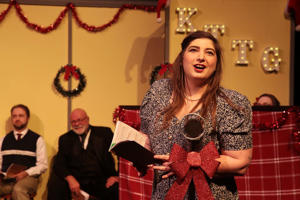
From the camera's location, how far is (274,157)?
2916 mm

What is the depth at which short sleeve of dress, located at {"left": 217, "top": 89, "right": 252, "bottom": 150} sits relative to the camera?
64.0 inches

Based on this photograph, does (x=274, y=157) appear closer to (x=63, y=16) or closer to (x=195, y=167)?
(x=195, y=167)

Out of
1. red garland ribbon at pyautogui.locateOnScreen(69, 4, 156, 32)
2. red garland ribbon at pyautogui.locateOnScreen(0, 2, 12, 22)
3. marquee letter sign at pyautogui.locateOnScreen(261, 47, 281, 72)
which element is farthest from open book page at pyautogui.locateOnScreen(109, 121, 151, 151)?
red garland ribbon at pyautogui.locateOnScreen(0, 2, 12, 22)

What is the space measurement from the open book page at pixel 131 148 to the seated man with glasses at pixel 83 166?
2.79m

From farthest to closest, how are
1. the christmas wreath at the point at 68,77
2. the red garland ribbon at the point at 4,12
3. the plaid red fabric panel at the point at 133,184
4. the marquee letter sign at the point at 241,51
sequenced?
the christmas wreath at the point at 68,77, the red garland ribbon at the point at 4,12, the marquee letter sign at the point at 241,51, the plaid red fabric panel at the point at 133,184

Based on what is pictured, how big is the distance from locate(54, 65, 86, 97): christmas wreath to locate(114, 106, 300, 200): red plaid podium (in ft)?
10.2

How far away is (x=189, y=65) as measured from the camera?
172 cm

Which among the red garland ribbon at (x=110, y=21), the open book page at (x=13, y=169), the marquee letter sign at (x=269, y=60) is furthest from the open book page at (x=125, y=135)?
the red garland ribbon at (x=110, y=21)

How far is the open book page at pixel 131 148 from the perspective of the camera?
1582 millimetres

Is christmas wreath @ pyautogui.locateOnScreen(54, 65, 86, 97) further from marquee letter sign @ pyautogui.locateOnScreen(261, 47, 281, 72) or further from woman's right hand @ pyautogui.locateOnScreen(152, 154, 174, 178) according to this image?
woman's right hand @ pyautogui.locateOnScreen(152, 154, 174, 178)

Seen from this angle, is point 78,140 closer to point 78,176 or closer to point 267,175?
point 78,176

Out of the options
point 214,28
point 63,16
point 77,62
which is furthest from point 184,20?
point 63,16

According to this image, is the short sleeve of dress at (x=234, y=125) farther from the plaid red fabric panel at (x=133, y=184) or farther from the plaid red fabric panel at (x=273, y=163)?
the plaid red fabric panel at (x=133, y=184)

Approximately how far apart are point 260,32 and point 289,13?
1.21 feet
